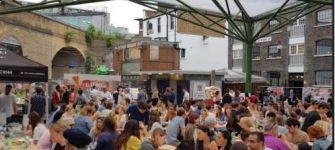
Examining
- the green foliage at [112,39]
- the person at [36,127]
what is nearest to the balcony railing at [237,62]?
the green foliage at [112,39]

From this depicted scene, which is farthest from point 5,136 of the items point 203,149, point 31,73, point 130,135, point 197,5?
point 197,5

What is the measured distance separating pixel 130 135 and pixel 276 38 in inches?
1647

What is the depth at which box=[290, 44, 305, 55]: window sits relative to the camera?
46.0m

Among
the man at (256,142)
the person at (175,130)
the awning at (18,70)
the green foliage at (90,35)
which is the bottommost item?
the person at (175,130)

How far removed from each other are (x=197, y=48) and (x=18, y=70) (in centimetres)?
4364

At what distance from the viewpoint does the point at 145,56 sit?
48.4 meters

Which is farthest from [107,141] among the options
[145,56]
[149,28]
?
[149,28]

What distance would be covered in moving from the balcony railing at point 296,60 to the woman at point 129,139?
3896 centimetres

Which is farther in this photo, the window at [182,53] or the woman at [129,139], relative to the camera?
the window at [182,53]

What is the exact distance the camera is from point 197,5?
66.0 feet

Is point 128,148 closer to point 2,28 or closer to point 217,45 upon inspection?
point 2,28

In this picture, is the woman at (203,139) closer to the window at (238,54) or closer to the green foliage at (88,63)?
the green foliage at (88,63)

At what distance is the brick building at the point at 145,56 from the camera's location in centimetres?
4834

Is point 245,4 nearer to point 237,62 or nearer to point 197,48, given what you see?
point 237,62
